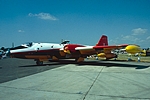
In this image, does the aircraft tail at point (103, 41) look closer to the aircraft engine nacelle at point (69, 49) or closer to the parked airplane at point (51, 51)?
the parked airplane at point (51, 51)

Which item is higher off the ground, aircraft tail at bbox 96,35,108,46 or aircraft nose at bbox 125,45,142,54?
aircraft tail at bbox 96,35,108,46

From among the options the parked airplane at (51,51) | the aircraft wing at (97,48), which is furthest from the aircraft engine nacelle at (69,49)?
the aircraft wing at (97,48)

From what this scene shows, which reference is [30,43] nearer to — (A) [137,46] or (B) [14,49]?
(B) [14,49]

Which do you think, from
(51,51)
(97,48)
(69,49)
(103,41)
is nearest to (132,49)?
(97,48)

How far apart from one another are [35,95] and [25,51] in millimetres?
12027

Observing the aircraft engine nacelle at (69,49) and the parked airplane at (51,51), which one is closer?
the parked airplane at (51,51)

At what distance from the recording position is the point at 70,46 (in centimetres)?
1931

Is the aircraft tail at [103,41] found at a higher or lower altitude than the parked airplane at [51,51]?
higher

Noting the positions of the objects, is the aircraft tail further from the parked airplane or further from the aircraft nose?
the aircraft nose

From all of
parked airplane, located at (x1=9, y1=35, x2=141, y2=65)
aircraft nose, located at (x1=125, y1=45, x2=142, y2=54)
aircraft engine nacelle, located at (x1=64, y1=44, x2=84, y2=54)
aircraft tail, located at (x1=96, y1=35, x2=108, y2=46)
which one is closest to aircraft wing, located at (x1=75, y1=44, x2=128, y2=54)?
parked airplane, located at (x1=9, y1=35, x2=141, y2=65)

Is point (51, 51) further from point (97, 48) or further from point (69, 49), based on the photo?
point (97, 48)

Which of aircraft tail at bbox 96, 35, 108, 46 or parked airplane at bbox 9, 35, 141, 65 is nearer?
parked airplane at bbox 9, 35, 141, 65

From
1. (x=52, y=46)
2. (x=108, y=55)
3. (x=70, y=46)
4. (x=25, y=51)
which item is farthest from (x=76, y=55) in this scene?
(x=25, y=51)

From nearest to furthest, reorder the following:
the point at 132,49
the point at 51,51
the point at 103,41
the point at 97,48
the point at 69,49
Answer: the point at 132,49
the point at 97,48
the point at 51,51
the point at 69,49
the point at 103,41
